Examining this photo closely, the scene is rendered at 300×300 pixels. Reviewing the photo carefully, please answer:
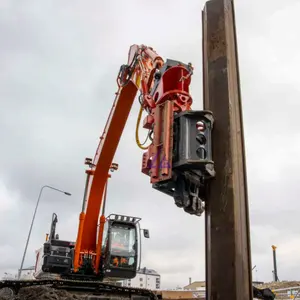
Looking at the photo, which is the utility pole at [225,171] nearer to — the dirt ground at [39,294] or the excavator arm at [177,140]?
the excavator arm at [177,140]

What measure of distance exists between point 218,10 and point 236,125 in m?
1.08

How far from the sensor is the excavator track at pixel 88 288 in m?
6.93

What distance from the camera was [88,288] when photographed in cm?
720

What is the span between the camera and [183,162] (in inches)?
103

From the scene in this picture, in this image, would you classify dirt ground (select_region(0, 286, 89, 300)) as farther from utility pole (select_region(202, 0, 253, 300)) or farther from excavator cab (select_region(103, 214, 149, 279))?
utility pole (select_region(202, 0, 253, 300))

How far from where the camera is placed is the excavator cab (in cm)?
838

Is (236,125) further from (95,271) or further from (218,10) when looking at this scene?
(95,271)

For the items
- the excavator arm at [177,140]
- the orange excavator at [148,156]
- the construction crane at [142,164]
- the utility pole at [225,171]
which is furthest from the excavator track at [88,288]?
the utility pole at [225,171]

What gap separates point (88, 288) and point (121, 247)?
4.96 feet

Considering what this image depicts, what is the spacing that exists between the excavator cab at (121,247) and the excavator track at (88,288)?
1.01m

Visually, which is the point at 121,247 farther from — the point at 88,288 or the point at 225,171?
the point at 225,171

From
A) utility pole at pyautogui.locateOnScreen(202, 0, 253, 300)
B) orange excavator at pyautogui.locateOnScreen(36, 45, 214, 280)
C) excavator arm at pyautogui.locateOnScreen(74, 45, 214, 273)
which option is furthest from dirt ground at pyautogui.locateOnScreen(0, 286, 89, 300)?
utility pole at pyautogui.locateOnScreen(202, 0, 253, 300)

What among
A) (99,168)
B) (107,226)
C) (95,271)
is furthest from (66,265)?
(99,168)

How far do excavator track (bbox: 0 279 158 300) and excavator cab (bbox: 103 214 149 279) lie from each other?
1.01m
